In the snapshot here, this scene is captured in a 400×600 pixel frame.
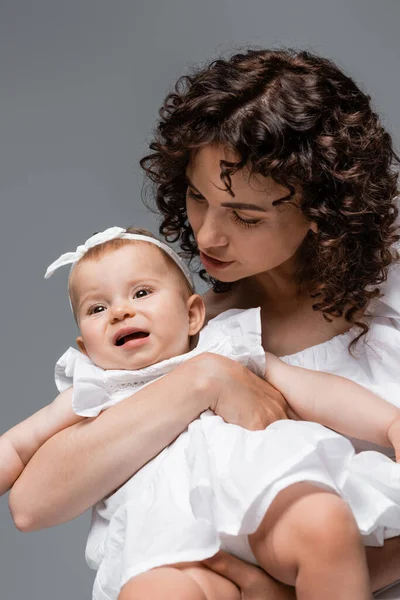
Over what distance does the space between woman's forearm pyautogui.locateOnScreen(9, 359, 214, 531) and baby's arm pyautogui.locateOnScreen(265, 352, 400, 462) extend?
0.21m

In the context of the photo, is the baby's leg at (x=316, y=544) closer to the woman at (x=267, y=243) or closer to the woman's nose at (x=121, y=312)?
the woman at (x=267, y=243)

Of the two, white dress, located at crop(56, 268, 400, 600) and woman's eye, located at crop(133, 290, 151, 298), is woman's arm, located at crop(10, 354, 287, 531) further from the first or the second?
woman's eye, located at crop(133, 290, 151, 298)

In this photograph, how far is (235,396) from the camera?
6.35ft

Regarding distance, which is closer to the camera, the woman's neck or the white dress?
the white dress

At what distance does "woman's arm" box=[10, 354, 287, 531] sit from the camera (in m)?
1.90

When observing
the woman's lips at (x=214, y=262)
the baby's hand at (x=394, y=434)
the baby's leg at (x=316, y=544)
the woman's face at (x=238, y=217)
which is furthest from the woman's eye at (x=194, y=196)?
the baby's leg at (x=316, y=544)

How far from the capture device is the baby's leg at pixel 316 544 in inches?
62.0

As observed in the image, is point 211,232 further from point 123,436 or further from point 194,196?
point 123,436

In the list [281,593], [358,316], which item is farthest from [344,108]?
[281,593]

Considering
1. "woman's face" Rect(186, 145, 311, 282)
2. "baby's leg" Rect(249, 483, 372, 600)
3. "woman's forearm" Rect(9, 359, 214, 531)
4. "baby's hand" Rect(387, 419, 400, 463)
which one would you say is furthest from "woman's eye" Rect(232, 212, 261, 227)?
"baby's leg" Rect(249, 483, 372, 600)

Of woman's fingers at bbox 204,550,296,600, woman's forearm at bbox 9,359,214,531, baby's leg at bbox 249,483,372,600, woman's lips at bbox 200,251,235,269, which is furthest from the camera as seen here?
woman's lips at bbox 200,251,235,269

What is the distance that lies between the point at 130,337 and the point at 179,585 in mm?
564

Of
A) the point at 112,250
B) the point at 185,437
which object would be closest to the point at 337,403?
the point at 185,437

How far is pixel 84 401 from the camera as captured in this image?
6.52 ft
